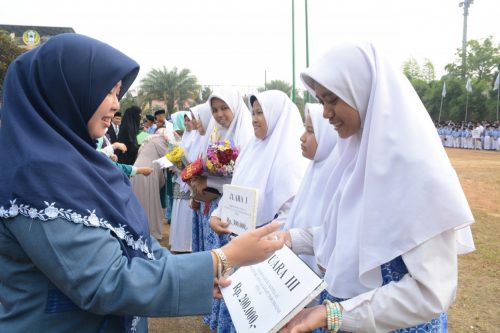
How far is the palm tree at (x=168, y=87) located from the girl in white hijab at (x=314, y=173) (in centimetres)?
3633

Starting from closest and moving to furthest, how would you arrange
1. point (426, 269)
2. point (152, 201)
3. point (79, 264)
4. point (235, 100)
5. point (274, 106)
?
1. point (79, 264)
2. point (426, 269)
3. point (274, 106)
4. point (235, 100)
5. point (152, 201)

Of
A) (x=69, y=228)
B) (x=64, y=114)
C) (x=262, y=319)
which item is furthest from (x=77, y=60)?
(x=262, y=319)

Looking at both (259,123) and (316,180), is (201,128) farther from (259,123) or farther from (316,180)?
(316,180)

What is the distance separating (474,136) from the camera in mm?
29672

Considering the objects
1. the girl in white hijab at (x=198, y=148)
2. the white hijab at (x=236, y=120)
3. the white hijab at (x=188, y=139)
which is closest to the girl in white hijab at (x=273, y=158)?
the white hijab at (x=236, y=120)

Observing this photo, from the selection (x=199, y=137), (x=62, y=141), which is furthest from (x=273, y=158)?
(x=199, y=137)

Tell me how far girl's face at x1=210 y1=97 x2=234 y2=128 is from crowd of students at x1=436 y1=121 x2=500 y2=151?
29195 mm

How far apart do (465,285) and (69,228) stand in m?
5.15

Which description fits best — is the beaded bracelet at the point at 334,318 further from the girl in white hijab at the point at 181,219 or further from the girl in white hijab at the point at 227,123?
the girl in white hijab at the point at 181,219

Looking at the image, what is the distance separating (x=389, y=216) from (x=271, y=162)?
5.63 feet

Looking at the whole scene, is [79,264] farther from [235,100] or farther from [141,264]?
[235,100]

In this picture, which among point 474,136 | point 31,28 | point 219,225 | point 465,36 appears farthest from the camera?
point 465,36

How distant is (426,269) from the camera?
1.48 meters

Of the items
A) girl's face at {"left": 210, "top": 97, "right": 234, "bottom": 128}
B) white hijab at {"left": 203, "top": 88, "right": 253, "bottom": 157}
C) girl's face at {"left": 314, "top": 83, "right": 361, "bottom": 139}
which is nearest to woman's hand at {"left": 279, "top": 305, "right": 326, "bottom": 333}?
girl's face at {"left": 314, "top": 83, "right": 361, "bottom": 139}
